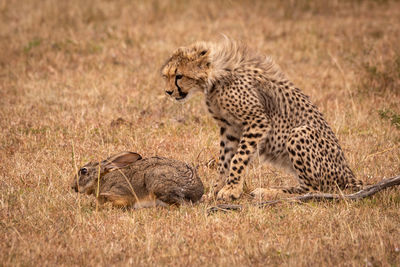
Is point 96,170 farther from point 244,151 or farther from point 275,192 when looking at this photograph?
point 275,192

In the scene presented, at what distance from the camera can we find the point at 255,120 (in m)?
5.64

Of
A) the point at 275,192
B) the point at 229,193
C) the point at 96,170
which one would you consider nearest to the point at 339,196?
the point at 275,192

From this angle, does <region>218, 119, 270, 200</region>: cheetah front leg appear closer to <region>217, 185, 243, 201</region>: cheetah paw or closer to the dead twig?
<region>217, 185, 243, 201</region>: cheetah paw

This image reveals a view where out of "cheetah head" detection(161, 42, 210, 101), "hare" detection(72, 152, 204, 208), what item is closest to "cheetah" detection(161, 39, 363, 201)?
"cheetah head" detection(161, 42, 210, 101)

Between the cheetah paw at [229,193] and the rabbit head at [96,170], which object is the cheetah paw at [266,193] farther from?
the rabbit head at [96,170]

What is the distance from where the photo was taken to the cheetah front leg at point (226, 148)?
5934 mm

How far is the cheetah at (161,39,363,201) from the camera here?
17.8 feet

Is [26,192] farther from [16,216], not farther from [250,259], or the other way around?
[250,259]

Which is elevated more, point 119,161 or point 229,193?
point 119,161

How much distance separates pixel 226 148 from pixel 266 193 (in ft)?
2.56

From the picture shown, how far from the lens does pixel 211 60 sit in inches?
228

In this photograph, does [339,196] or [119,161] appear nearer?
[339,196]

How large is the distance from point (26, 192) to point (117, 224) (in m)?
1.14

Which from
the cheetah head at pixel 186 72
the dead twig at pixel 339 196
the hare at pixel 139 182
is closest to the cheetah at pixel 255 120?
the cheetah head at pixel 186 72
